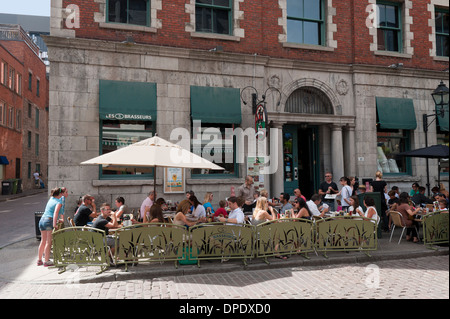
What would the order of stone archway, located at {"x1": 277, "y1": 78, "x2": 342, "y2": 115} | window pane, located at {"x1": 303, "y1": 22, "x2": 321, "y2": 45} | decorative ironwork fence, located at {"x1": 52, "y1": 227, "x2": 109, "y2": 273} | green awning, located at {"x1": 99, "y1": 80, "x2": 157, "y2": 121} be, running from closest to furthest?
decorative ironwork fence, located at {"x1": 52, "y1": 227, "x2": 109, "y2": 273} → green awning, located at {"x1": 99, "y1": 80, "x2": 157, "y2": 121} → stone archway, located at {"x1": 277, "y1": 78, "x2": 342, "y2": 115} → window pane, located at {"x1": 303, "y1": 22, "x2": 321, "y2": 45}

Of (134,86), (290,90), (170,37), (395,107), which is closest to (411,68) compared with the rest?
(395,107)

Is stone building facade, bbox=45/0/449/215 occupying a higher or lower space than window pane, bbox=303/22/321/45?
lower

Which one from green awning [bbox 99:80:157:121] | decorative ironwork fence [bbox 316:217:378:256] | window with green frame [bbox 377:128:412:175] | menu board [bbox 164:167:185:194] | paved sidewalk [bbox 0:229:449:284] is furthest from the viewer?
window with green frame [bbox 377:128:412:175]

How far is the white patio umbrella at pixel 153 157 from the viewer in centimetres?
698

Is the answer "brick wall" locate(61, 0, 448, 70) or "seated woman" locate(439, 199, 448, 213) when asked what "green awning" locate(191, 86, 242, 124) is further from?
"seated woman" locate(439, 199, 448, 213)

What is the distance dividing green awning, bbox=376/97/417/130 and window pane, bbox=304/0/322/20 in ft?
14.2

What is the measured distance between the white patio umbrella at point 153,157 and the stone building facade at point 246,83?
4248 mm

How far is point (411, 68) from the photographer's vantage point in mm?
14898

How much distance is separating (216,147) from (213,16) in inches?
196

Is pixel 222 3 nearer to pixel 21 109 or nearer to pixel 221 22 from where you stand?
pixel 221 22

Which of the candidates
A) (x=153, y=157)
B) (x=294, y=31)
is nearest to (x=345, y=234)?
(x=153, y=157)

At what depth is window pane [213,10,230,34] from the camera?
13.0 meters

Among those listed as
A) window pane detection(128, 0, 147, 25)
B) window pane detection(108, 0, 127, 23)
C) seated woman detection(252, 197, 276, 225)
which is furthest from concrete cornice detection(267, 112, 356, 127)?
window pane detection(108, 0, 127, 23)

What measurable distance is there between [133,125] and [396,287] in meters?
9.22
